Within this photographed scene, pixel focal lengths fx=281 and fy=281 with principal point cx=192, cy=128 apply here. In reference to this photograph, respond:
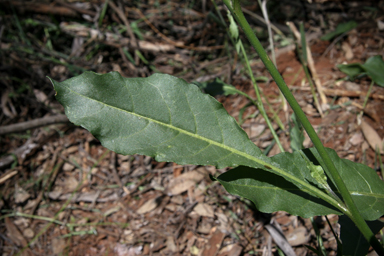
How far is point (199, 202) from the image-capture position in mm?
1850

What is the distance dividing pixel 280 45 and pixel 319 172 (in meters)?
2.11

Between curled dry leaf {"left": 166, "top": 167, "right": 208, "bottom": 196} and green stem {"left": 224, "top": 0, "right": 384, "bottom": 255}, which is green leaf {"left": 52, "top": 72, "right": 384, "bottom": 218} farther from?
curled dry leaf {"left": 166, "top": 167, "right": 208, "bottom": 196}

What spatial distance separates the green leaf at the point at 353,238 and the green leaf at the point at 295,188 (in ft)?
0.23

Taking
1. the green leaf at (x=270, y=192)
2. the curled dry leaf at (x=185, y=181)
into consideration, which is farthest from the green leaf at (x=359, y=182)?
the curled dry leaf at (x=185, y=181)

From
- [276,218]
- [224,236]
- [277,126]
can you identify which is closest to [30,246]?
[224,236]

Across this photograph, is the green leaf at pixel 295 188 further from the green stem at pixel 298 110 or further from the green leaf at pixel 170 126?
the green stem at pixel 298 110

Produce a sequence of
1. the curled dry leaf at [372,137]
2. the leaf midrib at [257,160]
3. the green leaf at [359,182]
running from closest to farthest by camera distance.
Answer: the leaf midrib at [257,160] < the green leaf at [359,182] < the curled dry leaf at [372,137]

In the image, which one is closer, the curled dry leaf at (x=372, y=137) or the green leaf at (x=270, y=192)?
the green leaf at (x=270, y=192)

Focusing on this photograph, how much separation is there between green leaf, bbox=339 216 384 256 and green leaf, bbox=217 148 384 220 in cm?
7

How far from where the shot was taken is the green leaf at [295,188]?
35.0 inches

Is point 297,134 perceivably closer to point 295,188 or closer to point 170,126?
point 295,188

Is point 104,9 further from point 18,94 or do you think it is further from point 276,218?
point 276,218

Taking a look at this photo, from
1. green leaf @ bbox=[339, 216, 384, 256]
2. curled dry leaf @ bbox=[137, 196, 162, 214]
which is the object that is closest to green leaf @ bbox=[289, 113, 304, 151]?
green leaf @ bbox=[339, 216, 384, 256]

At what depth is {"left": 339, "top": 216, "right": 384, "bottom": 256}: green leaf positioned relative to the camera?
885mm
